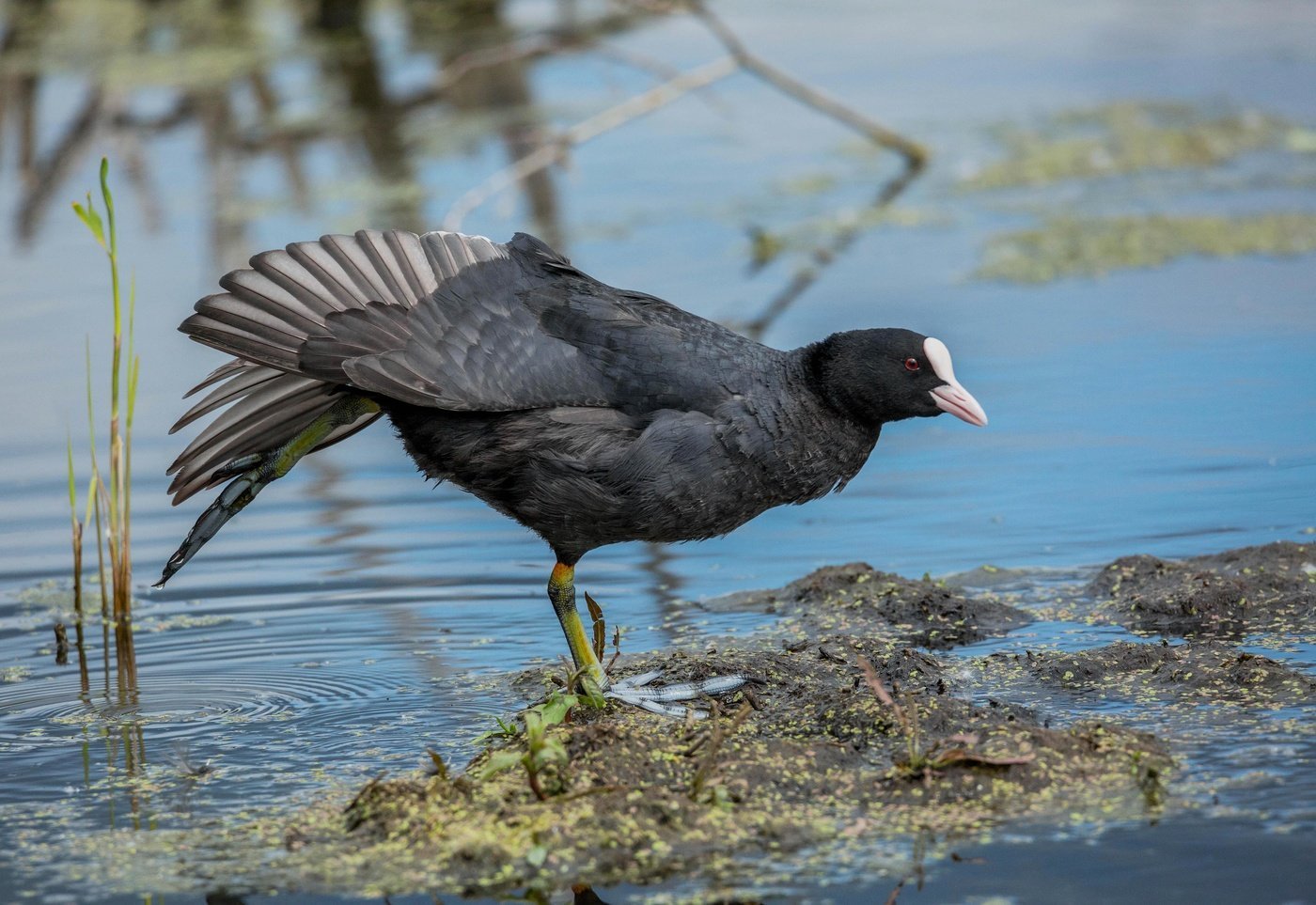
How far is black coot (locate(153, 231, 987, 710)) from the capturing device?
4176 mm

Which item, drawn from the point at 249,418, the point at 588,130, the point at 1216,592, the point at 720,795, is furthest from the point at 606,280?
the point at 720,795

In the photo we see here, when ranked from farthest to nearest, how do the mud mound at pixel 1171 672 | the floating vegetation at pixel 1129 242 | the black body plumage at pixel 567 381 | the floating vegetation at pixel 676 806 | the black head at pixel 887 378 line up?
1. the floating vegetation at pixel 1129 242
2. the black head at pixel 887 378
3. the black body plumage at pixel 567 381
4. the mud mound at pixel 1171 672
5. the floating vegetation at pixel 676 806

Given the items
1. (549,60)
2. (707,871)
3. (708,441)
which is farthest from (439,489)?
(549,60)

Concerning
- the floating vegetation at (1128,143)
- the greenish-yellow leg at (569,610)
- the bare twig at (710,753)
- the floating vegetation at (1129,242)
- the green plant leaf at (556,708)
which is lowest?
the bare twig at (710,753)

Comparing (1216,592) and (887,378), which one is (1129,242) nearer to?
(1216,592)

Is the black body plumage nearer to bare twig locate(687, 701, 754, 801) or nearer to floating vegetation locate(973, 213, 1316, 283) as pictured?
bare twig locate(687, 701, 754, 801)

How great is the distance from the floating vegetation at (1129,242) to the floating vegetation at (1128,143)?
105 cm

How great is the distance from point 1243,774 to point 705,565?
235 centimetres

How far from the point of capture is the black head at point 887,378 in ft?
14.2

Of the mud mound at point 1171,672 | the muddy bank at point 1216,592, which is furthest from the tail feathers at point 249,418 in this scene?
the muddy bank at point 1216,592

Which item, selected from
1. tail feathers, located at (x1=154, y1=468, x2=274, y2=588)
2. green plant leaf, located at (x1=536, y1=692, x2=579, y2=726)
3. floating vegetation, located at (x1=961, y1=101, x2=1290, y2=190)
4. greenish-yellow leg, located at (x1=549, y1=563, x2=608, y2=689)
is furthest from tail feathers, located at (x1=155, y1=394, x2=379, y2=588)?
floating vegetation, located at (x1=961, y1=101, x2=1290, y2=190)

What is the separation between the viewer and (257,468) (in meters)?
4.86

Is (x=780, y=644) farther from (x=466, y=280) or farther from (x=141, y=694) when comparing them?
(x=141, y=694)

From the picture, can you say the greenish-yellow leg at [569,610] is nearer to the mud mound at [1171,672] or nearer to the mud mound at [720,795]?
the mud mound at [720,795]
